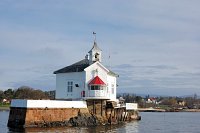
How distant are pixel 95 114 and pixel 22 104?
36.3 feet

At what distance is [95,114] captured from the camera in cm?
5256

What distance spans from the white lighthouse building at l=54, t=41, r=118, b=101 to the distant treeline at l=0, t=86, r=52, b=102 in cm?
4889

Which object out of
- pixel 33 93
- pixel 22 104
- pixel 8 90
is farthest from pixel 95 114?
pixel 8 90

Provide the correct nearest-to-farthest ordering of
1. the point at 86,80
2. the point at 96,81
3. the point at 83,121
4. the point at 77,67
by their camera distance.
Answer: the point at 83,121
the point at 96,81
the point at 86,80
the point at 77,67

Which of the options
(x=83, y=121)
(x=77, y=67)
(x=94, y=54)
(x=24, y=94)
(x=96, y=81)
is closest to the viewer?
(x=83, y=121)

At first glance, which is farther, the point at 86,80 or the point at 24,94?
the point at 24,94

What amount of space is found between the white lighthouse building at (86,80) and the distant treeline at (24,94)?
4889 centimetres

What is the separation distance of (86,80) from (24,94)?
196 feet

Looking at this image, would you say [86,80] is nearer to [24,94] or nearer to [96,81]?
[96,81]

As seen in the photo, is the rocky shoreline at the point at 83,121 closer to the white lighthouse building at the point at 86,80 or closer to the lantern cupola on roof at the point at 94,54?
the white lighthouse building at the point at 86,80

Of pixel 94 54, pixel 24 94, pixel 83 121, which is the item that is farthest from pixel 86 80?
pixel 24 94

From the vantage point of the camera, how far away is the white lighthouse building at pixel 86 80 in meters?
52.4

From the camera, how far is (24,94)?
109625 mm

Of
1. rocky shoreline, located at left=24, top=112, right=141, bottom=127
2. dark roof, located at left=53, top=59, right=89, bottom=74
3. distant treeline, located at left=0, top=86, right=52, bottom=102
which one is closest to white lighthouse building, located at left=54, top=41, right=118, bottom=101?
dark roof, located at left=53, top=59, right=89, bottom=74
